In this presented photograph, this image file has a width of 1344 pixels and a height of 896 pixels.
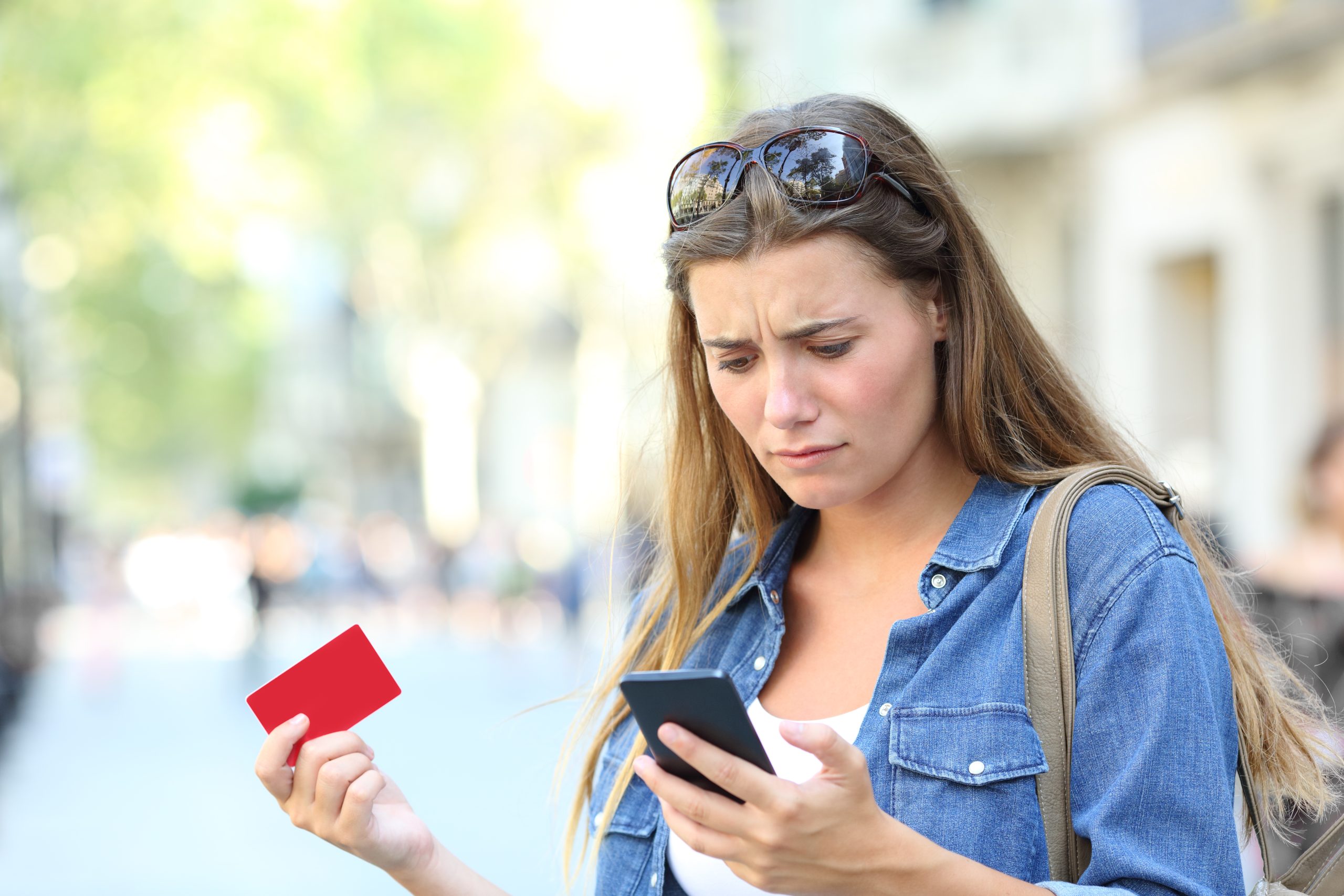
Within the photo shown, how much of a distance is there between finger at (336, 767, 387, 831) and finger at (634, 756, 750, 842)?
51 centimetres

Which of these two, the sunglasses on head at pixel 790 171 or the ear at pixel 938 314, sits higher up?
the sunglasses on head at pixel 790 171

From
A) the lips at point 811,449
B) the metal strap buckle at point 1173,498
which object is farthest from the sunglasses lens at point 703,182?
the metal strap buckle at point 1173,498

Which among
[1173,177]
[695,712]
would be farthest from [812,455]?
[1173,177]

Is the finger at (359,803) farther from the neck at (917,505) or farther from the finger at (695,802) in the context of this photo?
the neck at (917,505)

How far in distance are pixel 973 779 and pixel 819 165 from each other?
0.78m

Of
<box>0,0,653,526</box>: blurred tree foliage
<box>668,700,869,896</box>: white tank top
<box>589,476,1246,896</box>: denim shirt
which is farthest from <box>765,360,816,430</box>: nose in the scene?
<box>0,0,653,526</box>: blurred tree foliage

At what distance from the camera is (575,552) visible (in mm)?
17062

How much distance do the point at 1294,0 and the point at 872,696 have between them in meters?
10.7

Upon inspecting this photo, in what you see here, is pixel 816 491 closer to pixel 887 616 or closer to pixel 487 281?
pixel 887 616

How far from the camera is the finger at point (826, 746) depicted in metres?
1.34

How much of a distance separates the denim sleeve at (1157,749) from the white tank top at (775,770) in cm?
32

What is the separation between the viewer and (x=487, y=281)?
28359 mm

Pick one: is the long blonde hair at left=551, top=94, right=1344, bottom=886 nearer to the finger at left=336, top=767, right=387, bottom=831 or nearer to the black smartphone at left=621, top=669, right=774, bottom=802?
the finger at left=336, top=767, right=387, bottom=831

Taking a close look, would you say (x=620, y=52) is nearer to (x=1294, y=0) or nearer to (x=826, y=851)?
(x=1294, y=0)
